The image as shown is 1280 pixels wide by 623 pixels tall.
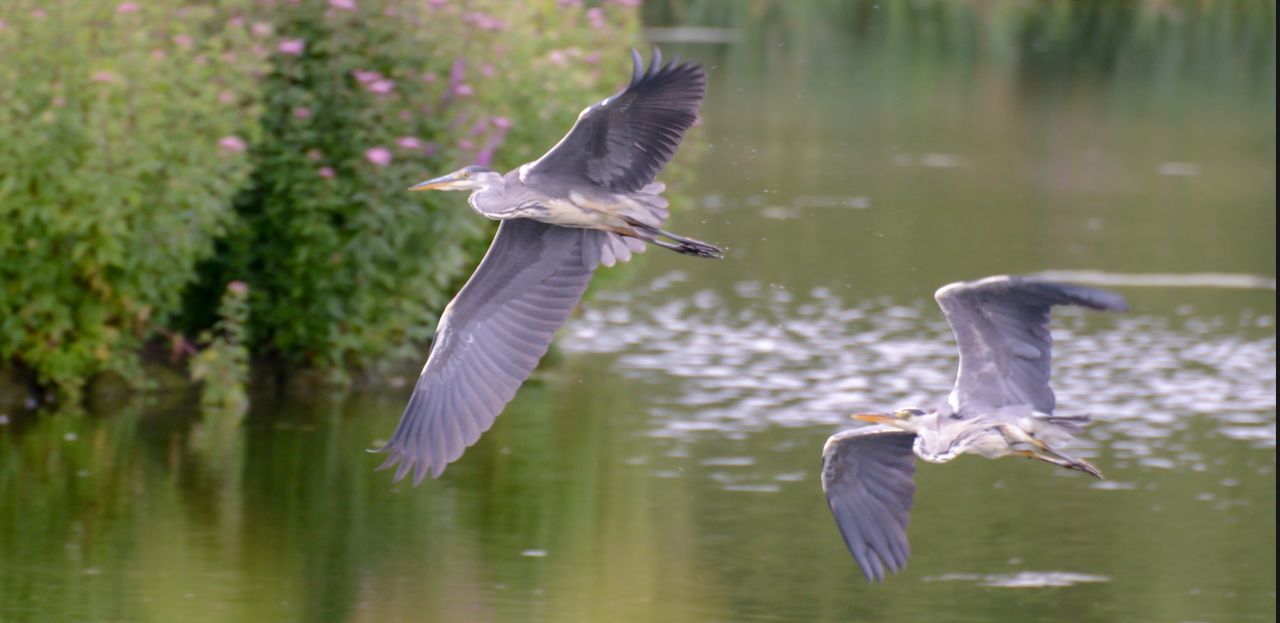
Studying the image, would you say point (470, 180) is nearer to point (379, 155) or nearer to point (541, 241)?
point (541, 241)

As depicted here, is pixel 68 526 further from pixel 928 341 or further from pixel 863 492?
pixel 928 341

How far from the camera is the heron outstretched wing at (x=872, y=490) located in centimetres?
677

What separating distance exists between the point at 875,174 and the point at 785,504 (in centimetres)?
1002

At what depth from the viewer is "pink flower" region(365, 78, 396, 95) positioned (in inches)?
417

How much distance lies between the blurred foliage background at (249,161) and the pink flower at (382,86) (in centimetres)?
2

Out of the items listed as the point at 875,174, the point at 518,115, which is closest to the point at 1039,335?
the point at 518,115

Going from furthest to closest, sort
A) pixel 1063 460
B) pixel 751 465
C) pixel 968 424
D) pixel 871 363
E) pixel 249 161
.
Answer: pixel 871 363
pixel 249 161
pixel 751 465
pixel 968 424
pixel 1063 460

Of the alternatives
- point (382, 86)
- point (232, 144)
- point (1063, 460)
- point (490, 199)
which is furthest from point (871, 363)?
point (1063, 460)

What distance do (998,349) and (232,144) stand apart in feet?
15.9

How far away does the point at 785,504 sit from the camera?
10.2m

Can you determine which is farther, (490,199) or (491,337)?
(491,337)

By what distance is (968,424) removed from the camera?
6.49 meters

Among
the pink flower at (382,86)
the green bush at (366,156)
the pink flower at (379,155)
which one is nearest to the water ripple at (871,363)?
the green bush at (366,156)

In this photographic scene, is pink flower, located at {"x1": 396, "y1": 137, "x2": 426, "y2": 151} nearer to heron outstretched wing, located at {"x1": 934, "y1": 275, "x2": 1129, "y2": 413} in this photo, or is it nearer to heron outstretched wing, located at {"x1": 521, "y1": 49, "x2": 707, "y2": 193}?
heron outstretched wing, located at {"x1": 521, "y1": 49, "x2": 707, "y2": 193}
